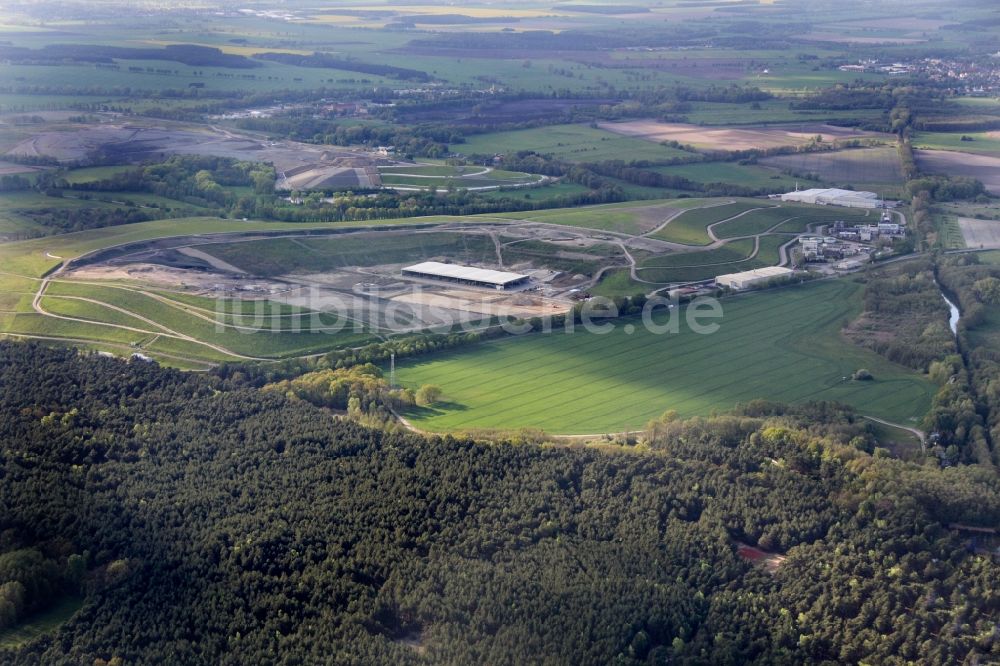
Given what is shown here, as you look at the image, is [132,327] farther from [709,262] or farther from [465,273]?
[709,262]

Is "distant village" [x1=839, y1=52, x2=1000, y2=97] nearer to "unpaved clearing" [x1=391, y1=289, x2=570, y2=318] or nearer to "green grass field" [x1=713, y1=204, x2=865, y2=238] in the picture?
"green grass field" [x1=713, y1=204, x2=865, y2=238]

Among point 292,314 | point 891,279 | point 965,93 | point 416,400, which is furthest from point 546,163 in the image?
point 965,93

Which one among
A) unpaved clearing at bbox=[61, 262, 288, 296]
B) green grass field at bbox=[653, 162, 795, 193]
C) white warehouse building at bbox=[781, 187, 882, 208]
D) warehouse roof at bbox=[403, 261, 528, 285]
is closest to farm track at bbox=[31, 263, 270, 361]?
unpaved clearing at bbox=[61, 262, 288, 296]

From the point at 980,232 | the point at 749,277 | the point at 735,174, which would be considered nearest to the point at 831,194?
the point at 735,174

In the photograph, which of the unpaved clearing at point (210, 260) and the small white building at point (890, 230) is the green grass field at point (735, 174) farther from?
the unpaved clearing at point (210, 260)

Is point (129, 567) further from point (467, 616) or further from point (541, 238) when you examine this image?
point (541, 238)
